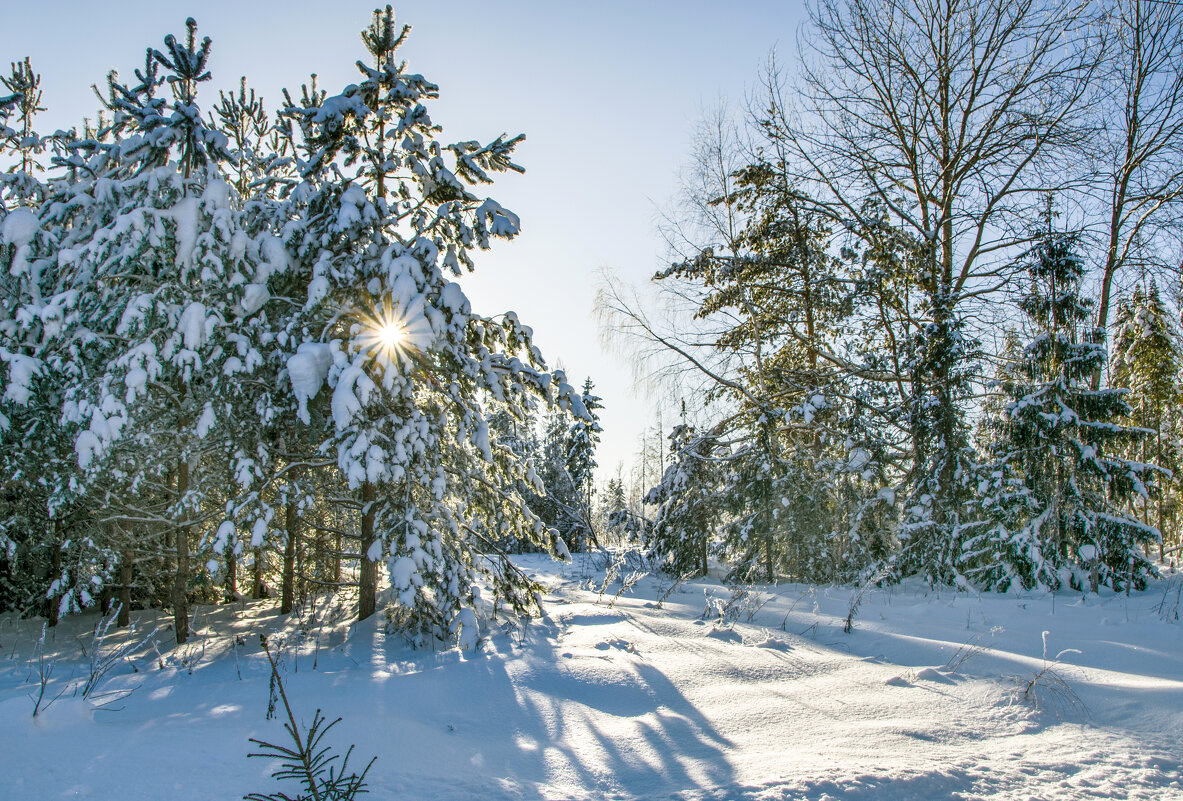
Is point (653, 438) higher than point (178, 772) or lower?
higher

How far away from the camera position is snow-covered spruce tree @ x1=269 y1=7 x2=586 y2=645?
Answer: 5.78 meters

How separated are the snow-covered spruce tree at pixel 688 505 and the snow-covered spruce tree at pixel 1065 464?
Answer: 5.24 m

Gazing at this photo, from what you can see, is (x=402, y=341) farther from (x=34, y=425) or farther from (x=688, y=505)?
(x=688, y=505)

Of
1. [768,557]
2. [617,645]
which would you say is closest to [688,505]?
[768,557]

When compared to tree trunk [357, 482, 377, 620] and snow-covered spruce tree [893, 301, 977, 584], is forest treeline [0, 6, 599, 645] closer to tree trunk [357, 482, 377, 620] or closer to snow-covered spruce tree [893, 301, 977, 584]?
tree trunk [357, 482, 377, 620]

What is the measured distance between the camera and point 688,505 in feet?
42.2

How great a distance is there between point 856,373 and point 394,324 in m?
9.57

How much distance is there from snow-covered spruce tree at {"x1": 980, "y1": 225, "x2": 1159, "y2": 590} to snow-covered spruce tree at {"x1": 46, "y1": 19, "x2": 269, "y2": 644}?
34.2 feet

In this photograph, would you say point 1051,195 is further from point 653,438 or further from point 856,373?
point 653,438

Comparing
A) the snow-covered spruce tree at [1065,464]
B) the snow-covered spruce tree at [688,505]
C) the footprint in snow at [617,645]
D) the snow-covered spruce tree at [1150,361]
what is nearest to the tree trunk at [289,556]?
the footprint in snow at [617,645]

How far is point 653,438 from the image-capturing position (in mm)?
A: 48375

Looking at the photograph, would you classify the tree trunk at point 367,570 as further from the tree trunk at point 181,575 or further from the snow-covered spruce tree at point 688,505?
the snow-covered spruce tree at point 688,505

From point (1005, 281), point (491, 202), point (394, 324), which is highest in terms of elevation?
point (1005, 281)

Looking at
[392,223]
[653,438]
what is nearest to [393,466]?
[392,223]
